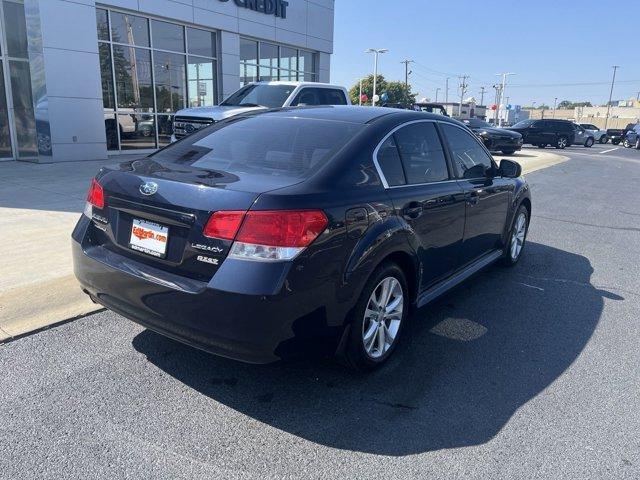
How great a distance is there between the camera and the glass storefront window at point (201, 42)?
16500 millimetres

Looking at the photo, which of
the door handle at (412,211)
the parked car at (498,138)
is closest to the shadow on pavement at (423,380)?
the door handle at (412,211)

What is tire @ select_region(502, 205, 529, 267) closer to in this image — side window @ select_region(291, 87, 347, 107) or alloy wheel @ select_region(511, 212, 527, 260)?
alloy wheel @ select_region(511, 212, 527, 260)

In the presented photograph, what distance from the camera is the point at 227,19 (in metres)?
17.1

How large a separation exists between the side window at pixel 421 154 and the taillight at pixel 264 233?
4.05 feet

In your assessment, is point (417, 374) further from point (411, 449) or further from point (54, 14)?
point (54, 14)

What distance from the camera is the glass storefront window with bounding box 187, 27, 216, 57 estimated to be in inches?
650

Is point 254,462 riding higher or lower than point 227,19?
lower

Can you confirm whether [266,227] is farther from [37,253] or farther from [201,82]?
[201,82]

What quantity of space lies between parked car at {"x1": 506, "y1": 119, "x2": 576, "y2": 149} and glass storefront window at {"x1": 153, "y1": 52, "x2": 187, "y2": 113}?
2172 centimetres

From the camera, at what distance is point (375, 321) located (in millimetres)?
3234

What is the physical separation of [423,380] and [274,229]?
1474 millimetres

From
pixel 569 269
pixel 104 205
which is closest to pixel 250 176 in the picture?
pixel 104 205

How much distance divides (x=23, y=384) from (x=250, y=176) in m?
1.81

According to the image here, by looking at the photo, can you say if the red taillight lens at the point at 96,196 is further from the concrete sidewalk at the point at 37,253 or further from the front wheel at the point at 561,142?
the front wheel at the point at 561,142
